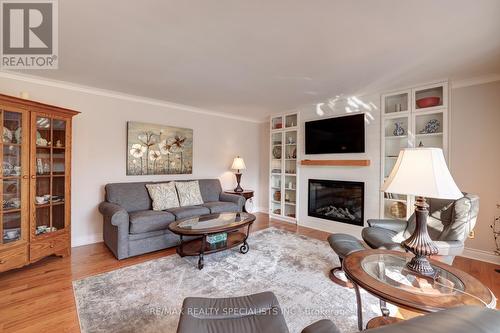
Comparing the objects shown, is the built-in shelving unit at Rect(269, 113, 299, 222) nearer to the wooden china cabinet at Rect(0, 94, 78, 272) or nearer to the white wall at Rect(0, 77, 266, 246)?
the white wall at Rect(0, 77, 266, 246)

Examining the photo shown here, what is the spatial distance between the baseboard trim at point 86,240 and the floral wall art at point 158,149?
1.08m

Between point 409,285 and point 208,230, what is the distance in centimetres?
200

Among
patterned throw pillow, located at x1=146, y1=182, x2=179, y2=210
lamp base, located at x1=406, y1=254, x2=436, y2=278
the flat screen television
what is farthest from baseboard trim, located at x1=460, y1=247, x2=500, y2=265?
patterned throw pillow, located at x1=146, y1=182, x2=179, y2=210

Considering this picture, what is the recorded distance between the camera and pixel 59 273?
8.39 ft

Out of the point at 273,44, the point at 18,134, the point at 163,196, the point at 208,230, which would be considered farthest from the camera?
the point at 163,196

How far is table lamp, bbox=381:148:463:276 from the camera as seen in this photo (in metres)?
1.32

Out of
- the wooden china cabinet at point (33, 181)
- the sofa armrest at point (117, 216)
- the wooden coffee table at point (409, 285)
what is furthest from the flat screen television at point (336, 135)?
the wooden china cabinet at point (33, 181)

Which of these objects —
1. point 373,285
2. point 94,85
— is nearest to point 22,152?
point 94,85

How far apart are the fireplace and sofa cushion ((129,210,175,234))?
2.73 meters

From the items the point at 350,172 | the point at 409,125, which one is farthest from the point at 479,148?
the point at 350,172

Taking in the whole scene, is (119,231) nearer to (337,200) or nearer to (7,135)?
(7,135)

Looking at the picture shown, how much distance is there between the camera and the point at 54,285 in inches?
90.8

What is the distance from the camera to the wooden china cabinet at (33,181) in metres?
2.49

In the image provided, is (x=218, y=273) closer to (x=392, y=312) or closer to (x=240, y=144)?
(x=392, y=312)
